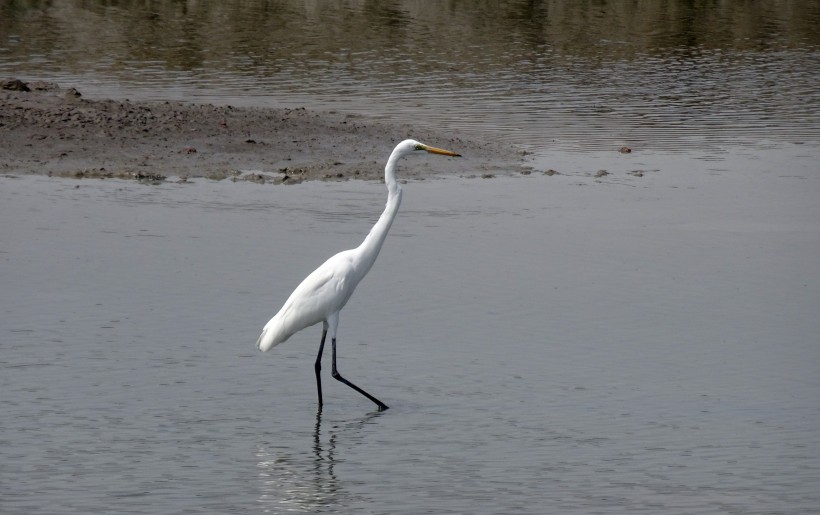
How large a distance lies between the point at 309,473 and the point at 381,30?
24806 millimetres

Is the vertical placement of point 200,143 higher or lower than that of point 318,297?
higher

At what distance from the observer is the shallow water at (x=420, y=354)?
277 inches

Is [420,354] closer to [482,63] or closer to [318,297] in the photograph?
[318,297]

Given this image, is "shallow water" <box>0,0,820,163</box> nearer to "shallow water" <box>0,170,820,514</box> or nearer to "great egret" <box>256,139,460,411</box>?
"shallow water" <box>0,170,820,514</box>

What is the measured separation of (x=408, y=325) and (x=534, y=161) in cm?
679

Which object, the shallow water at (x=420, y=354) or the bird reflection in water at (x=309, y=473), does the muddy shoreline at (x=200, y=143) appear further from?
the bird reflection in water at (x=309, y=473)

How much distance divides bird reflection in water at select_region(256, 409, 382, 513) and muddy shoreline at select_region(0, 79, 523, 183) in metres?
7.38

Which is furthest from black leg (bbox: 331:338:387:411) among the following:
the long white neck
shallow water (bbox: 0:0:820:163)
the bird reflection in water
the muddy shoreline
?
shallow water (bbox: 0:0:820:163)

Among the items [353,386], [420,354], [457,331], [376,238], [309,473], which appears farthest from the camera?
[457,331]

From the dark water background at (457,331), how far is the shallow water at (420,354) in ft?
0.08

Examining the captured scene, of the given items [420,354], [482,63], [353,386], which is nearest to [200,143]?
[420,354]

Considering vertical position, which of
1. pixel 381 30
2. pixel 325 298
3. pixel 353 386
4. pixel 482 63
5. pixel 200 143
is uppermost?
pixel 381 30

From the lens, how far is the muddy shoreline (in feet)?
50.3

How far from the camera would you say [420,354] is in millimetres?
9297
